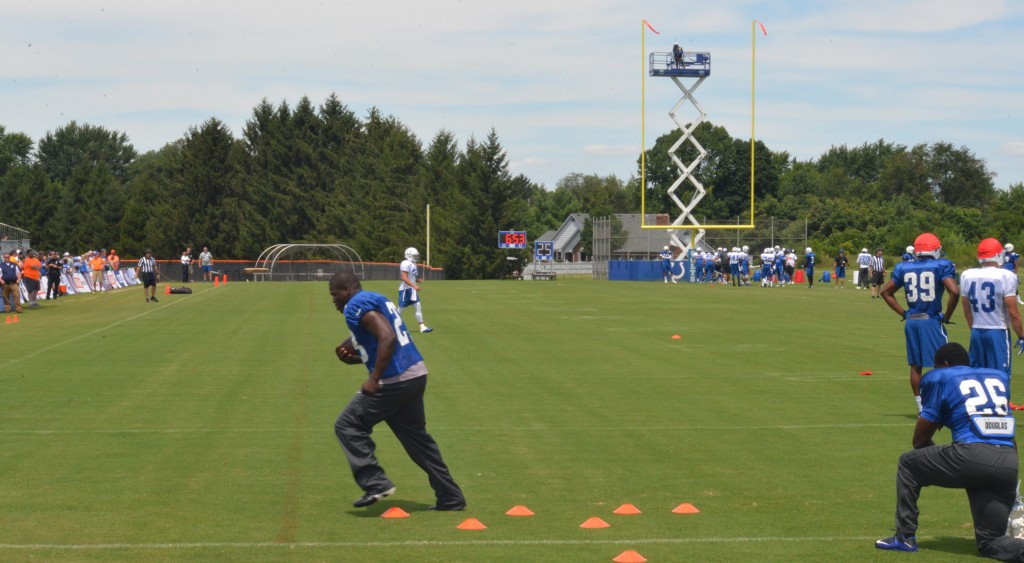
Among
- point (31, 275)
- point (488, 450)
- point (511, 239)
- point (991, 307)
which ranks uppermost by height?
point (511, 239)

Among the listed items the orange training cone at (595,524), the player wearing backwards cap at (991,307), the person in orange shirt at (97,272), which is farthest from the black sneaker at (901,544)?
the person in orange shirt at (97,272)

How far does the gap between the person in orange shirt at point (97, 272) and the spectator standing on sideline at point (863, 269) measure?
33391 millimetres

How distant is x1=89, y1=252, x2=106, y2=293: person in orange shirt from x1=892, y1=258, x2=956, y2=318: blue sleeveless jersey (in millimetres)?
46300

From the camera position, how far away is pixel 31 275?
3788cm

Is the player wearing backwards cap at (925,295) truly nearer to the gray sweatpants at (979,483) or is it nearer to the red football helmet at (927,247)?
the red football helmet at (927,247)

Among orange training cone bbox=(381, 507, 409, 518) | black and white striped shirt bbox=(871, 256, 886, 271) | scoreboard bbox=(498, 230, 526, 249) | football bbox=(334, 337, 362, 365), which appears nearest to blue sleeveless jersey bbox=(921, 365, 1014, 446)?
orange training cone bbox=(381, 507, 409, 518)

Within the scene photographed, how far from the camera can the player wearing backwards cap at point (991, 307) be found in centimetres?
1198

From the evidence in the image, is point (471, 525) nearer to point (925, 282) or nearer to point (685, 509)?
point (685, 509)

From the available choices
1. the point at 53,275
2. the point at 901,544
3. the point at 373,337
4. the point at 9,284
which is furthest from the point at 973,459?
the point at 53,275

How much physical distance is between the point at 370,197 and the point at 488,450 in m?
90.7

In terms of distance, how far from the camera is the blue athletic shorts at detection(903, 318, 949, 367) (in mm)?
12859

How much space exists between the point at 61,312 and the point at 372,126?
74.4m

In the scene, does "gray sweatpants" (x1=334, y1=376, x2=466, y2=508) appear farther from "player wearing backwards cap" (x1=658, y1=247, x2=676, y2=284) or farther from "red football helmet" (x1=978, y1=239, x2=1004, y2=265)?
"player wearing backwards cap" (x1=658, y1=247, x2=676, y2=284)

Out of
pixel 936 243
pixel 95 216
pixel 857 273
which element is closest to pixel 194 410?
pixel 936 243
